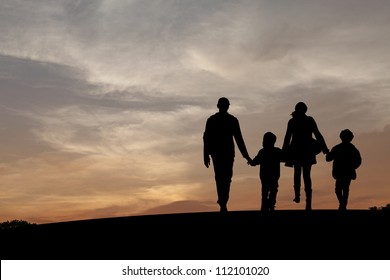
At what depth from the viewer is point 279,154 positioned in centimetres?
1866

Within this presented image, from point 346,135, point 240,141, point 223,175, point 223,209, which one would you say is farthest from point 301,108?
point 223,209

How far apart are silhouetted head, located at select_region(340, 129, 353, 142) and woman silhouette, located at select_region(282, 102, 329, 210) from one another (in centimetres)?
88

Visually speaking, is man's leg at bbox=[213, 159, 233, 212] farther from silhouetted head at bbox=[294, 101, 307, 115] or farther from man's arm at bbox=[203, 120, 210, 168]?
silhouetted head at bbox=[294, 101, 307, 115]

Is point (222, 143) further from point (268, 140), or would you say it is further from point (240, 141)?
point (268, 140)

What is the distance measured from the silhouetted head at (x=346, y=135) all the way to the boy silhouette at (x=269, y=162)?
5.98 feet

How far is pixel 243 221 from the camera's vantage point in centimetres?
1725

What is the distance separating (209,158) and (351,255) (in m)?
4.76

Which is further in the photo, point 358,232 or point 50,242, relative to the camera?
point 50,242

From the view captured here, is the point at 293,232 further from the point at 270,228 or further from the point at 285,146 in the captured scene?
the point at 285,146

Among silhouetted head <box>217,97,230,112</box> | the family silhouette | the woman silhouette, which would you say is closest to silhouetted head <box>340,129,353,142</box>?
the family silhouette

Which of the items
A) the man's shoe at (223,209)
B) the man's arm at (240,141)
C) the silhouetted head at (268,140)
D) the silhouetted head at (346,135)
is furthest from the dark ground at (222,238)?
the silhouetted head at (346,135)

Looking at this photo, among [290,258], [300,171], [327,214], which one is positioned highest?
[300,171]

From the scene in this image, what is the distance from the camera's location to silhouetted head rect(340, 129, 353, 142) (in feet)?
63.1

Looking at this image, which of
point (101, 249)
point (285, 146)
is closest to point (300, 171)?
point (285, 146)
